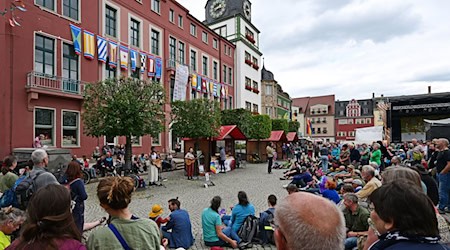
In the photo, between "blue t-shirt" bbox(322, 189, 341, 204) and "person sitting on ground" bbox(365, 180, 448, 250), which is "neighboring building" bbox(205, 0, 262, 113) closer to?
"blue t-shirt" bbox(322, 189, 341, 204)

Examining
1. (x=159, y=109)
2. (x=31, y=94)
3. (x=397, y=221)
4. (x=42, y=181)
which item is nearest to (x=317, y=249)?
(x=397, y=221)

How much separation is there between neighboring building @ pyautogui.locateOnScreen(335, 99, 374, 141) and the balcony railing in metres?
67.2

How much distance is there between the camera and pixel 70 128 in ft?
61.3

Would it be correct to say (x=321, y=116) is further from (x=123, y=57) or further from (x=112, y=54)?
(x=112, y=54)

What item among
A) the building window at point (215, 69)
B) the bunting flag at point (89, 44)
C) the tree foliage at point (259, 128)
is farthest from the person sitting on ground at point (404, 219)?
the building window at point (215, 69)

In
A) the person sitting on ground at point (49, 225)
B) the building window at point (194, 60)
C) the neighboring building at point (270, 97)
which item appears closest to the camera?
the person sitting on ground at point (49, 225)

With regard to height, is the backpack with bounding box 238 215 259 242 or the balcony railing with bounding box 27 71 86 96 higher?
the balcony railing with bounding box 27 71 86 96

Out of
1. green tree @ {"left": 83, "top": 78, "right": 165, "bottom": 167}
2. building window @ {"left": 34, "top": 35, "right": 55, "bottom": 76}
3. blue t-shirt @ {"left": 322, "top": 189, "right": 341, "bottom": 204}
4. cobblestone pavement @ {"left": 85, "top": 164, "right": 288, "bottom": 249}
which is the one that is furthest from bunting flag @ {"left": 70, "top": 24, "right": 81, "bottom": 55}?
blue t-shirt @ {"left": 322, "top": 189, "right": 341, "bottom": 204}

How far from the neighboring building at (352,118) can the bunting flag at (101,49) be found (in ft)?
214

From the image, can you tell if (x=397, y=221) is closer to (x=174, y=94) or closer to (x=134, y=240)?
(x=134, y=240)

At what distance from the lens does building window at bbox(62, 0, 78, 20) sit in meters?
18.7

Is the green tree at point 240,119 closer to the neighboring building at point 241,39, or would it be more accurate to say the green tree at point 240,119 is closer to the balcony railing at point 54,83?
the balcony railing at point 54,83

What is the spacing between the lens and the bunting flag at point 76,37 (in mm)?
18812

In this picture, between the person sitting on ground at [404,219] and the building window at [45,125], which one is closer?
the person sitting on ground at [404,219]
